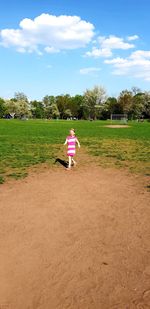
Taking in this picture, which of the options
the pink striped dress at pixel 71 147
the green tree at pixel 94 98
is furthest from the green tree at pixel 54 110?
the pink striped dress at pixel 71 147

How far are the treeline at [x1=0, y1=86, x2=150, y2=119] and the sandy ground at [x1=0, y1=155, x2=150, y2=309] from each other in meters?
115

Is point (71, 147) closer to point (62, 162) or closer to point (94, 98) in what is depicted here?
point (62, 162)

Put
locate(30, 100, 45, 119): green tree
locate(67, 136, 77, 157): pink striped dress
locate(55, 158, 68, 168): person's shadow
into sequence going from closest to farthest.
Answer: locate(67, 136, 77, 157): pink striped dress, locate(55, 158, 68, 168): person's shadow, locate(30, 100, 45, 119): green tree

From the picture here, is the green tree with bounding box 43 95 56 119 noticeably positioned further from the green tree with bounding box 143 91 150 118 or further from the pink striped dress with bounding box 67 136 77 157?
the pink striped dress with bounding box 67 136 77 157

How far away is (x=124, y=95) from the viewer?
126 m

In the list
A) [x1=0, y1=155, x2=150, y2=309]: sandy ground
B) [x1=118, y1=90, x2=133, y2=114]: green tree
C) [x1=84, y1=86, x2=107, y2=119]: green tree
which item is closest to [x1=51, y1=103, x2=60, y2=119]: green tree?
[x1=84, y1=86, x2=107, y2=119]: green tree

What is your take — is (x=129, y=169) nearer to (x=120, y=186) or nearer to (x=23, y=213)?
(x=120, y=186)

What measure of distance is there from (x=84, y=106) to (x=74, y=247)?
129m

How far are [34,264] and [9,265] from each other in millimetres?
484

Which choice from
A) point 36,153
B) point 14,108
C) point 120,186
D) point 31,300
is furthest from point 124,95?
point 31,300

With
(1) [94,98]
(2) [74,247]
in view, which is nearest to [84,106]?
(1) [94,98]

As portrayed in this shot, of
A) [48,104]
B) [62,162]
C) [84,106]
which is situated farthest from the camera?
[48,104]

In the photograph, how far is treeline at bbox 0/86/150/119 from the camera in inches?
4934

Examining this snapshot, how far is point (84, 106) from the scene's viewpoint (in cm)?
13462
